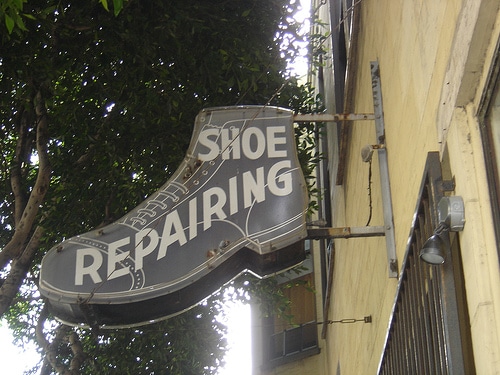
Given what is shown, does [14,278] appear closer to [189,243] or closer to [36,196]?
[36,196]

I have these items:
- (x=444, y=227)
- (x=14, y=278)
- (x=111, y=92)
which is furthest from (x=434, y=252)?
(x=111, y=92)

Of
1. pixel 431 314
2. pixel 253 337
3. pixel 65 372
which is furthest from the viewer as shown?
pixel 253 337

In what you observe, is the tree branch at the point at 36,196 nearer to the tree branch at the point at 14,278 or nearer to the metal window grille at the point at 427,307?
the tree branch at the point at 14,278

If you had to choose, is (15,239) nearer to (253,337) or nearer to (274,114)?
(274,114)

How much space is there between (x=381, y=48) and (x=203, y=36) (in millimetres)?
3869

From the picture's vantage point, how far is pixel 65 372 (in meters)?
13.1

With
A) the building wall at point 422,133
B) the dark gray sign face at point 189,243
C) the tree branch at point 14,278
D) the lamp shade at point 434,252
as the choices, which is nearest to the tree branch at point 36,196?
the tree branch at point 14,278

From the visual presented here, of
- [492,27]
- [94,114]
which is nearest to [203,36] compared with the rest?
[94,114]

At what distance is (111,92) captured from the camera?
10617mm

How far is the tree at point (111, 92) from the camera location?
9291 mm

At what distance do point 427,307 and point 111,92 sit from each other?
22.4 feet

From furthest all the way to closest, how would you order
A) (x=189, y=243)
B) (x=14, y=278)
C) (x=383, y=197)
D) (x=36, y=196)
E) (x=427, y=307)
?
(x=36, y=196) < (x=14, y=278) < (x=383, y=197) < (x=189, y=243) < (x=427, y=307)

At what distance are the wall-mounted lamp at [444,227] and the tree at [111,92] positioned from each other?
18.3 ft

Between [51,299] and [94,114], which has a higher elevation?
[94,114]
